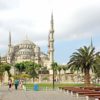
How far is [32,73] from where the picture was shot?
12675cm

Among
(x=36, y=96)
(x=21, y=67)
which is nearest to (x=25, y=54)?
(x=21, y=67)

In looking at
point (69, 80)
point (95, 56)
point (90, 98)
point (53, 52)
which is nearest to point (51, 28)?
point (53, 52)

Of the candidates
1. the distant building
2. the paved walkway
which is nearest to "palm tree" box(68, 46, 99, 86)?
the paved walkway

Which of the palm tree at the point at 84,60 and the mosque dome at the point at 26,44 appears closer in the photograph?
the palm tree at the point at 84,60

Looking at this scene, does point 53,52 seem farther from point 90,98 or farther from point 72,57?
point 90,98

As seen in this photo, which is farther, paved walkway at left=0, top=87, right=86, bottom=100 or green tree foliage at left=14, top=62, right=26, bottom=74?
green tree foliage at left=14, top=62, right=26, bottom=74

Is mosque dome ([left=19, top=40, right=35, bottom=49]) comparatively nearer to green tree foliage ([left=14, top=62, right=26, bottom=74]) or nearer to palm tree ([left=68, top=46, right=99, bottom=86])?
green tree foliage ([left=14, top=62, right=26, bottom=74])

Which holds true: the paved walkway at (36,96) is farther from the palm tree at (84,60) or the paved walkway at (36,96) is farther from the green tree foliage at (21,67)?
the green tree foliage at (21,67)

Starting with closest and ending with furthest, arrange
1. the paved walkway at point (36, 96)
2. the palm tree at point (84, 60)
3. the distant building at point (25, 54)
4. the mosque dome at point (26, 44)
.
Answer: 1. the paved walkway at point (36, 96)
2. the palm tree at point (84, 60)
3. the distant building at point (25, 54)
4. the mosque dome at point (26, 44)

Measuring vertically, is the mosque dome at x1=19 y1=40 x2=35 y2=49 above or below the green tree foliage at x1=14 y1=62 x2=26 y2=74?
above

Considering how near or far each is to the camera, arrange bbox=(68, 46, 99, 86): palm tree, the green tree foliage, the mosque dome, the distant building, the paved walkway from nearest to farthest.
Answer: the paved walkway < bbox=(68, 46, 99, 86): palm tree < the green tree foliage < the distant building < the mosque dome

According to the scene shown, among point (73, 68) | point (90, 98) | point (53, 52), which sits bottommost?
point (90, 98)

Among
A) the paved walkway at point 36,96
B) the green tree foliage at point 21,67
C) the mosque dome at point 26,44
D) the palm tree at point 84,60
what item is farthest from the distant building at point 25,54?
the paved walkway at point 36,96

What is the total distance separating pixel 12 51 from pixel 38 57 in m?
12.1
